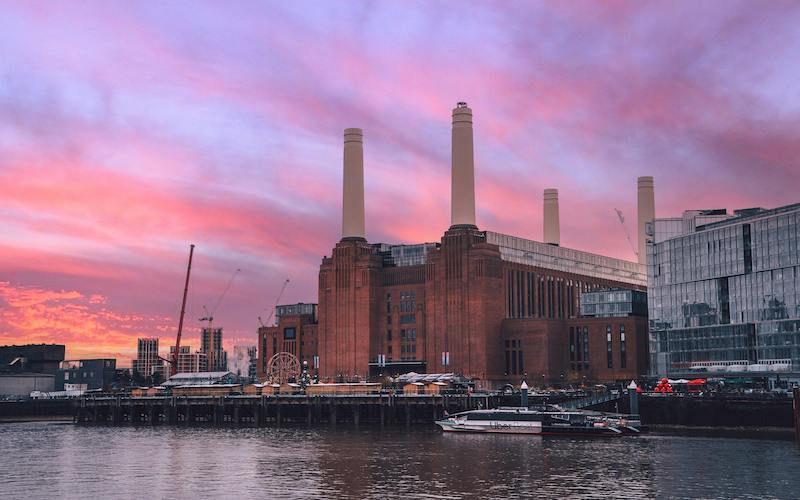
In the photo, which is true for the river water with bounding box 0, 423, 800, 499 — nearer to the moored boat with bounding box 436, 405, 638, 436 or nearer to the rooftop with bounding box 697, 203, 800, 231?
the moored boat with bounding box 436, 405, 638, 436

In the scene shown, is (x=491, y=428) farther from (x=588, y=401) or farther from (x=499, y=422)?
(x=588, y=401)

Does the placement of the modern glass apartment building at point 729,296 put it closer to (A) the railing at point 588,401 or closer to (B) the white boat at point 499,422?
(A) the railing at point 588,401

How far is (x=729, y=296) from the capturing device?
179 meters

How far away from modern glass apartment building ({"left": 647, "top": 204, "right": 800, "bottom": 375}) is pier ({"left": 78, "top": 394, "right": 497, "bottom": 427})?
45491 millimetres

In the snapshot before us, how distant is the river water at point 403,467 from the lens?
77125 millimetres

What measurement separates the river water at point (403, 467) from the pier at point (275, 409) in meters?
25.0

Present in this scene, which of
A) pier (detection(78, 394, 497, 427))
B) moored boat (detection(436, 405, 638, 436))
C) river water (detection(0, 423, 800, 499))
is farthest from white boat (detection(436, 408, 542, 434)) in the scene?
pier (detection(78, 394, 497, 427))

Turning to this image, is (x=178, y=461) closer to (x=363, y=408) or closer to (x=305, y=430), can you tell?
(x=305, y=430)

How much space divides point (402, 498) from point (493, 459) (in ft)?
88.2

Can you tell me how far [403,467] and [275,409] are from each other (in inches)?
3860

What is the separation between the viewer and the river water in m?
77.1

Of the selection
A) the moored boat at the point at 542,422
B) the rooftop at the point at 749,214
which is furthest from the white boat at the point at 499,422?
the rooftop at the point at 749,214

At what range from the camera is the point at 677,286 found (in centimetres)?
18938

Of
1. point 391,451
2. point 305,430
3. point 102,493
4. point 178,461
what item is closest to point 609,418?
point 391,451
